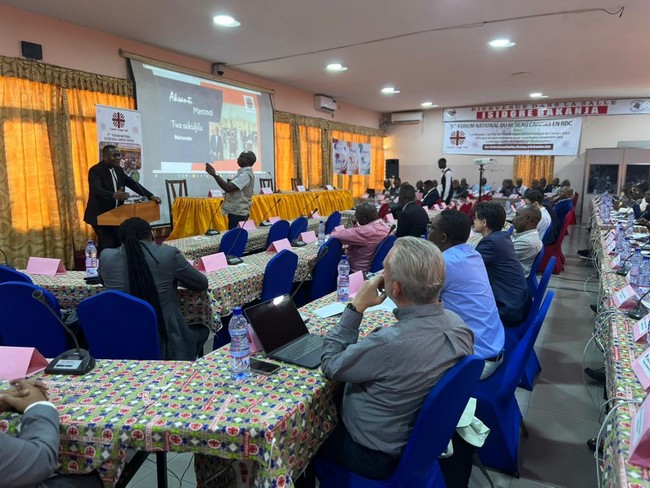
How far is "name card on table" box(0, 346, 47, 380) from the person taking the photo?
Result: 1403mm

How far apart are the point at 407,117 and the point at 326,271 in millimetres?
10590

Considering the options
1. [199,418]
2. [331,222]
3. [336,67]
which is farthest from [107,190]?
[336,67]

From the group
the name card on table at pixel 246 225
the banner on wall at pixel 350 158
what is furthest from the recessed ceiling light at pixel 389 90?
the name card on table at pixel 246 225

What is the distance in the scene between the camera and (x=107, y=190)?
427 cm

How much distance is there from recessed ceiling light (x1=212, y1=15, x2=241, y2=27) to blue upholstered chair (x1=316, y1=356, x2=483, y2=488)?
4879 mm

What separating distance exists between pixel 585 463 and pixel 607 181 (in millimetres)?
10565

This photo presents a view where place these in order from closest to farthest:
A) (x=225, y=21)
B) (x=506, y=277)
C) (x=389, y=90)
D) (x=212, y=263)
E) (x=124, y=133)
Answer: (x=506, y=277)
(x=212, y=263)
(x=225, y=21)
(x=124, y=133)
(x=389, y=90)

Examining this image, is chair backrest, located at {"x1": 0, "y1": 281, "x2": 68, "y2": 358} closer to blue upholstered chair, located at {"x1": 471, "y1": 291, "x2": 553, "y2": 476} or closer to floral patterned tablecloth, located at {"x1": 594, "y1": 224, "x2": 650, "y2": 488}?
blue upholstered chair, located at {"x1": 471, "y1": 291, "x2": 553, "y2": 476}

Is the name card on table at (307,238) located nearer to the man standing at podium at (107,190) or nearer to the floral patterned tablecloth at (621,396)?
the man standing at podium at (107,190)

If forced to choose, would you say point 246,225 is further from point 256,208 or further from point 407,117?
point 407,117

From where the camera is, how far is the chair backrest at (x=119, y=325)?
188 centimetres

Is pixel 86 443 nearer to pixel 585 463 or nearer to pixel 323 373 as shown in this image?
pixel 323 373

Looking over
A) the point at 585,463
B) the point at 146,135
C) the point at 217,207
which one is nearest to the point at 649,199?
the point at 585,463

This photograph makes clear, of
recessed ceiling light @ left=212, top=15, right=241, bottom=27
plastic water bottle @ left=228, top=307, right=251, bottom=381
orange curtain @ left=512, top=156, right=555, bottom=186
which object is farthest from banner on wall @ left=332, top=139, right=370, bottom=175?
plastic water bottle @ left=228, top=307, right=251, bottom=381
